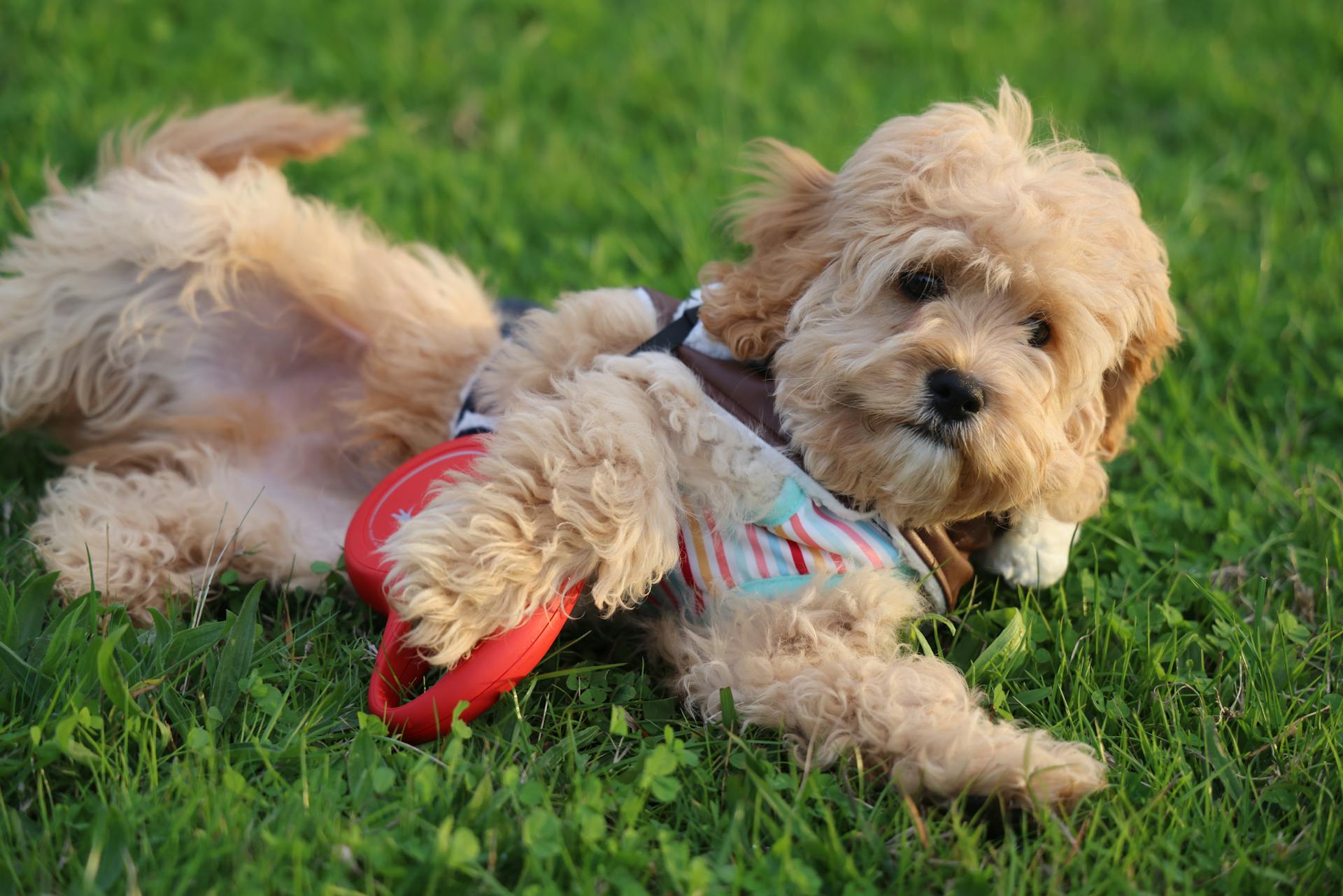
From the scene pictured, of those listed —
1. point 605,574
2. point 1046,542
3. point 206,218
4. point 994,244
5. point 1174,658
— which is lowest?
point 1174,658

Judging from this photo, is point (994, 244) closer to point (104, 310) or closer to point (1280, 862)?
point (1280, 862)

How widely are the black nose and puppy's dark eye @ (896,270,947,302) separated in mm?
236

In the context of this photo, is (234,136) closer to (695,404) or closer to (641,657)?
(695,404)

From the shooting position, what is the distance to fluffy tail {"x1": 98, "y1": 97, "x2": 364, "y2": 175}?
343 cm

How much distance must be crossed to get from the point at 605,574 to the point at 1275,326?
3.06 meters

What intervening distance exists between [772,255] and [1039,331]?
0.65 meters

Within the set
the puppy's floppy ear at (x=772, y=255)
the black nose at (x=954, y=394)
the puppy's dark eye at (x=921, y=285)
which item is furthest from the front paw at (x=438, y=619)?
the puppy's dark eye at (x=921, y=285)

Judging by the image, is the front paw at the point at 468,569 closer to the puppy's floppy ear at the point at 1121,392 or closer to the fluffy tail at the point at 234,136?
the puppy's floppy ear at the point at 1121,392

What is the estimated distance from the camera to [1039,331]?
8.10 feet

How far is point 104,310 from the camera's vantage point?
317cm

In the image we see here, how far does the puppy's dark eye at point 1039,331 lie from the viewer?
2451 mm

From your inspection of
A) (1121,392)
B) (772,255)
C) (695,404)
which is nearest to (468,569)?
(695,404)

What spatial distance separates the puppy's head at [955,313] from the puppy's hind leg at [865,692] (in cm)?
27

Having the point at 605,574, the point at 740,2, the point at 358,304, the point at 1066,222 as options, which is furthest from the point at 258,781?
the point at 740,2
